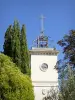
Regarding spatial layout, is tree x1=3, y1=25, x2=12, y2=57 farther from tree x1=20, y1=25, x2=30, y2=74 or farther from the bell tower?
the bell tower

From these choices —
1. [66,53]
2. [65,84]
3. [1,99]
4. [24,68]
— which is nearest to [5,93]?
[1,99]

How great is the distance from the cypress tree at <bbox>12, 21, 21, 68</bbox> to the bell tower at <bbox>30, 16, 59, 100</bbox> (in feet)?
19.2

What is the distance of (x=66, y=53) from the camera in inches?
846

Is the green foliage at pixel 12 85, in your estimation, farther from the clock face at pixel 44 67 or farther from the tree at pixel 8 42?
the clock face at pixel 44 67

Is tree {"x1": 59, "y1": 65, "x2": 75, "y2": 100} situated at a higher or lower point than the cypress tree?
lower

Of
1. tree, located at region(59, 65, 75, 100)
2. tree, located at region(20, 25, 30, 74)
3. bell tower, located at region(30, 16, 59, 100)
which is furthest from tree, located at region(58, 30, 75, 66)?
bell tower, located at region(30, 16, 59, 100)

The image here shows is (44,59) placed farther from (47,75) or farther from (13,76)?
(13,76)

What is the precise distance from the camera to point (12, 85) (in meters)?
33.3

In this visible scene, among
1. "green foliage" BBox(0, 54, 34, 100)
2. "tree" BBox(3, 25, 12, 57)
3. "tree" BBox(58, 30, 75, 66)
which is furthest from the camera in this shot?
"tree" BBox(3, 25, 12, 57)

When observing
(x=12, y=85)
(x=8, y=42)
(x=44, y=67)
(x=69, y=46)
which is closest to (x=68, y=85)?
(x=69, y=46)

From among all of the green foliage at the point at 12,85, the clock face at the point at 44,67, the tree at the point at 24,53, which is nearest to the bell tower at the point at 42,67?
the clock face at the point at 44,67

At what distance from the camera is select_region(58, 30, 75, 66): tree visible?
68.2 ft

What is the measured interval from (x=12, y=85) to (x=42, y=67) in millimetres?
12901

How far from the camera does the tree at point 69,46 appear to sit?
20.8 metres
